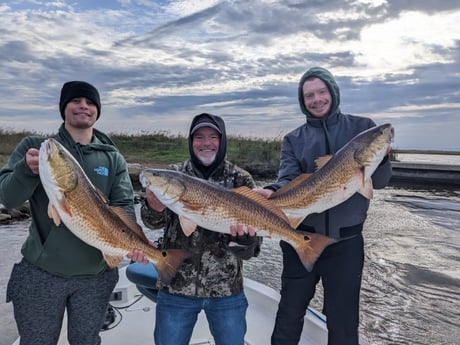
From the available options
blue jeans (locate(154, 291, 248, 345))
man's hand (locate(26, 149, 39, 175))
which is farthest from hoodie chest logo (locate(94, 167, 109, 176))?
blue jeans (locate(154, 291, 248, 345))

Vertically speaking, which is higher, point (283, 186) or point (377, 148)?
point (377, 148)

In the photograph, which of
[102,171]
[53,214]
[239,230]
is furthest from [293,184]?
[53,214]

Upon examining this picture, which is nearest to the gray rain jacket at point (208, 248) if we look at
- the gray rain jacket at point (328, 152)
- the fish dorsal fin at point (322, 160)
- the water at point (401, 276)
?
the gray rain jacket at point (328, 152)

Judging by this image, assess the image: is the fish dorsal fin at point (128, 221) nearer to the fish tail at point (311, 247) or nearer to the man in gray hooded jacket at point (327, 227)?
the man in gray hooded jacket at point (327, 227)

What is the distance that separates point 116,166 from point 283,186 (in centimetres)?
149

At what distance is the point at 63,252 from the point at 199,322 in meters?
2.92

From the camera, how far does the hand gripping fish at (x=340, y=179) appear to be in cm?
331

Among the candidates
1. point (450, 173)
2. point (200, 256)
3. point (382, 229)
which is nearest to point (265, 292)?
point (200, 256)

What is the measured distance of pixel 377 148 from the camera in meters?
3.29

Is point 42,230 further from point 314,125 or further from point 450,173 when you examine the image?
point 450,173

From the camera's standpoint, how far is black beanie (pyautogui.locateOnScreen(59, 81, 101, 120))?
10.1ft

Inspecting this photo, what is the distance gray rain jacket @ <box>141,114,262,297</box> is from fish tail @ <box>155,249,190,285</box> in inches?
10.7

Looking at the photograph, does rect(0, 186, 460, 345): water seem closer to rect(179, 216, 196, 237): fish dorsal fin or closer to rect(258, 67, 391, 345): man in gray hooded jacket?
rect(258, 67, 391, 345): man in gray hooded jacket

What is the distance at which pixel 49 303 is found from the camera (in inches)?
112
